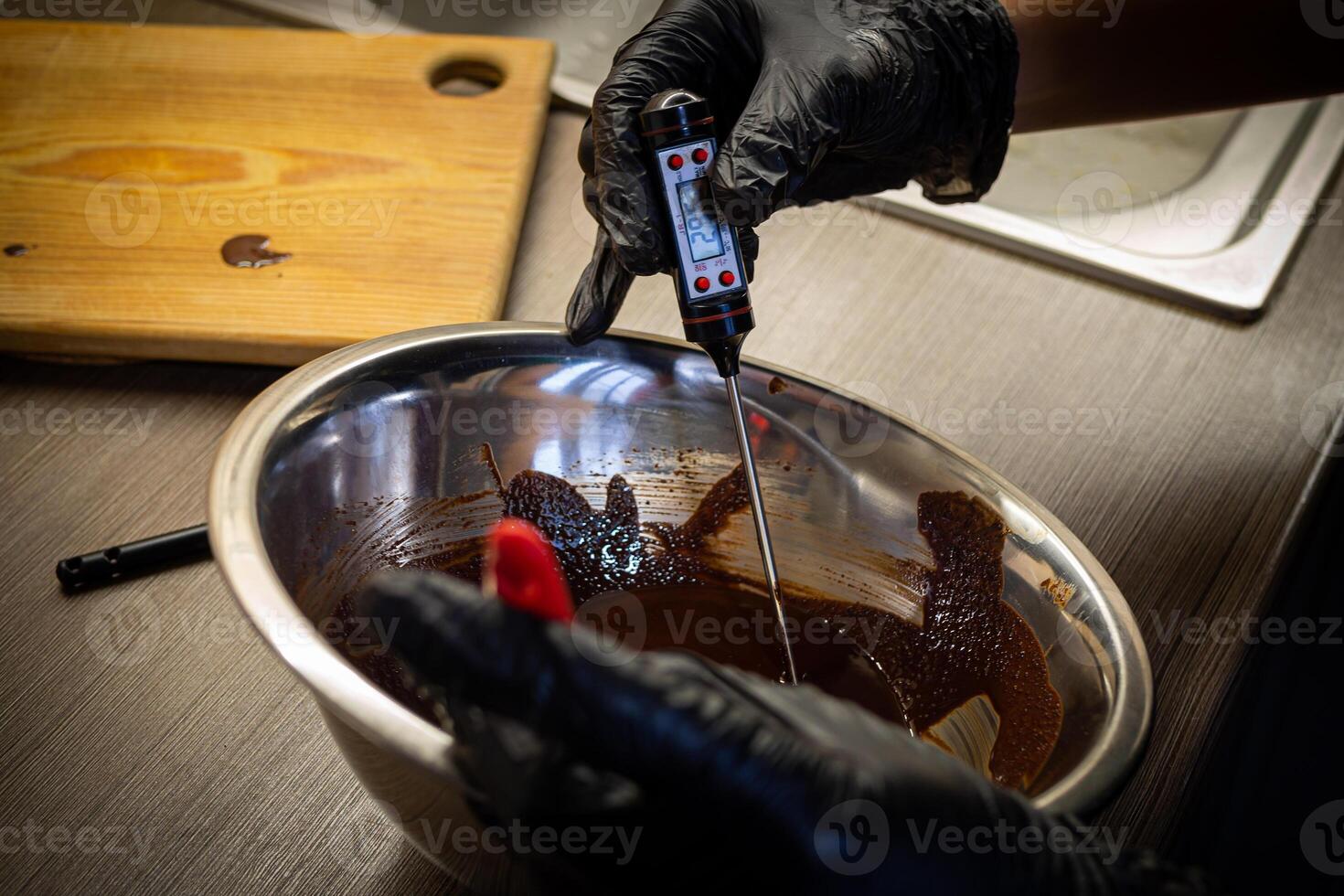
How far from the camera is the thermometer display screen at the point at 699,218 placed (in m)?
0.76

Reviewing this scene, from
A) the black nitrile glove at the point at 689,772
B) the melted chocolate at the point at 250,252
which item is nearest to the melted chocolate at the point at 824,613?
the black nitrile glove at the point at 689,772

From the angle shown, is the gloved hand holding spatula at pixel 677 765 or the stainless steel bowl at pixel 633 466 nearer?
the gloved hand holding spatula at pixel 677 765

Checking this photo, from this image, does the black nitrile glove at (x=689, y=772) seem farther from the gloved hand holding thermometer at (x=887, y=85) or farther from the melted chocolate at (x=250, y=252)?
the melted chocolate at (x=250, y=252)

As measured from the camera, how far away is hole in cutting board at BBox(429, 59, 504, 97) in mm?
1394

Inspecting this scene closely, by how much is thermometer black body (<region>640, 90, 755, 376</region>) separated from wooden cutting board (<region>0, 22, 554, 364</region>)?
387 mm

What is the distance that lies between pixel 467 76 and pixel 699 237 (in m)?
0.81

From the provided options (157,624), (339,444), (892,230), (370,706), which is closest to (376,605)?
(370,706)

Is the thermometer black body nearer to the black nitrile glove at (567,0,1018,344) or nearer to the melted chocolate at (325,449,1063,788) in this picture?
the black nitrile glove at (567,0,1018,344)

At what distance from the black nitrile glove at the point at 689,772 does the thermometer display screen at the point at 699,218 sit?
382 millimetres

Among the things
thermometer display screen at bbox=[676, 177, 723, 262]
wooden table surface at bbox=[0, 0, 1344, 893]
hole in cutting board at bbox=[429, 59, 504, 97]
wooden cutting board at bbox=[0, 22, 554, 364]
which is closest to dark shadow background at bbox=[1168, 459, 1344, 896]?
wooden table surface at bbox=[0, 0, 1344, 893]

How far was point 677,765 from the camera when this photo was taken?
18.3 inches

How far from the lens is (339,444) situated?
79 centimetres

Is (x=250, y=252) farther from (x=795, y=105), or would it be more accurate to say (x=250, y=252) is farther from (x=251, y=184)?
(x=795, y=105)

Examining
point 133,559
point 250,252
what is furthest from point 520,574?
point 250,252
